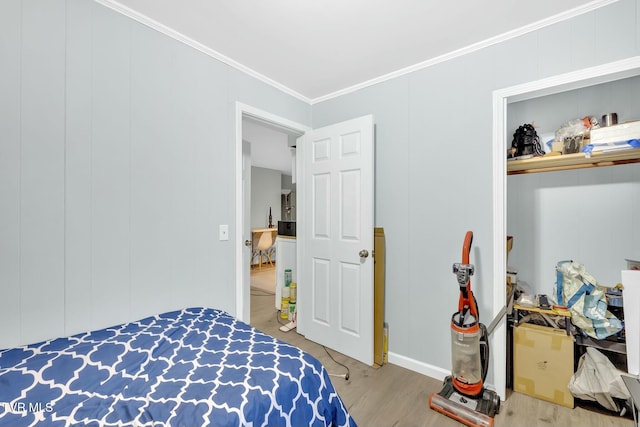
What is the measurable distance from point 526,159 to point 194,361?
2389mm

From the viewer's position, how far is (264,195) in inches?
292

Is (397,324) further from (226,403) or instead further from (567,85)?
(567,85)

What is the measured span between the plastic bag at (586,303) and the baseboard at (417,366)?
953 millimetres

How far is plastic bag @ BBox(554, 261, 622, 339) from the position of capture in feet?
6.05

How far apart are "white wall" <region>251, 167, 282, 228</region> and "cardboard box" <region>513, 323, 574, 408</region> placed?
5978mm

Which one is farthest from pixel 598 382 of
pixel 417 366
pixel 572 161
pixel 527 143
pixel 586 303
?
pixel 527 143

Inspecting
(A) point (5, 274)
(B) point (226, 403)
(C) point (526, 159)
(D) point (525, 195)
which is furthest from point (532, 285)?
(A) point (5, 274)

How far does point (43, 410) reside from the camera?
93 cm

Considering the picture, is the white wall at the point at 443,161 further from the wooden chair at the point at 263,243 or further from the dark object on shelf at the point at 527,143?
the wooden chair at the point at 263,243

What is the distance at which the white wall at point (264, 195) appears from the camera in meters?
7.12

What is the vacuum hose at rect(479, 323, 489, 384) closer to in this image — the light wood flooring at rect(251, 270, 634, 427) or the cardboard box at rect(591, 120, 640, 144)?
the light wood flooring at rect(251, 270, 634, 427)

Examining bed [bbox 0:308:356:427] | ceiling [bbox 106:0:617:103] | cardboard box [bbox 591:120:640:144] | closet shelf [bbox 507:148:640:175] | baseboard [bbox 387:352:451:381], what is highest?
ceiling [bbox 106:0:617:103]

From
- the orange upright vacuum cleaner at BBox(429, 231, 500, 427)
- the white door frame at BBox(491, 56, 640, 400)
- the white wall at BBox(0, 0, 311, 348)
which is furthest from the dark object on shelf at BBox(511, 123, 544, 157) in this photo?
the white wall at BBox(0, 0, 311, 348)

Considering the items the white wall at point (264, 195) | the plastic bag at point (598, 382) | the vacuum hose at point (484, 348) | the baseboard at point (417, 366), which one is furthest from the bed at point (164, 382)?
the white wall at point (264, 195)
